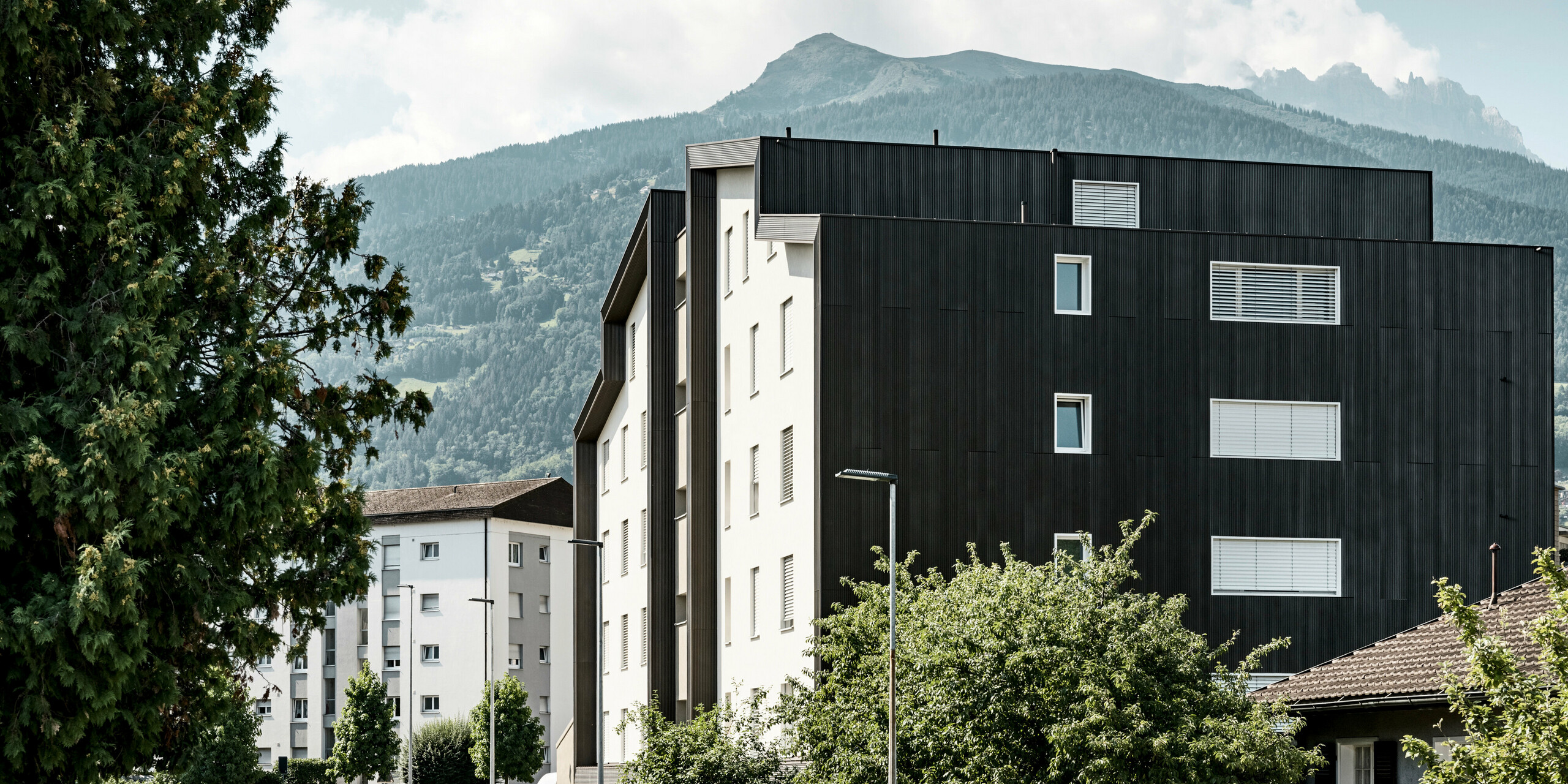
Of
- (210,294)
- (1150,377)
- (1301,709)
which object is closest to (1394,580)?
(1150,377)

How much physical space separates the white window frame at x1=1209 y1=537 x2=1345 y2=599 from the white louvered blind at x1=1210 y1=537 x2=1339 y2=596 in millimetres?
14

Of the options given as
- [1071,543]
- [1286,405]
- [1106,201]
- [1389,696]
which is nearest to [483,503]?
[1106,201]

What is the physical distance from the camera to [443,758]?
90.3 metres

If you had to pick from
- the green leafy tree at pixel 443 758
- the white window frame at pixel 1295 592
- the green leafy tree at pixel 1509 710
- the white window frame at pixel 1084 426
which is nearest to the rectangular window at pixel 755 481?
the white window frame at pixel 1084 426

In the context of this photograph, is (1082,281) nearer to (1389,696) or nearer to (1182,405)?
(1182,405)

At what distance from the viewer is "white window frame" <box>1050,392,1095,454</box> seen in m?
38.5

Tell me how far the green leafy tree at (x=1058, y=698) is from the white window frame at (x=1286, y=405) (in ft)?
27.9

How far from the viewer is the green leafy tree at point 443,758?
9000 cm

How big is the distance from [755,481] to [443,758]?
5146 centimetres

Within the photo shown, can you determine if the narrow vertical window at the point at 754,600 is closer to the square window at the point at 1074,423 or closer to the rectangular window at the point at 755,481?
the rectangular window at the point at 755,481

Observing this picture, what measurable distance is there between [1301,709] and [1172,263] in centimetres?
1302

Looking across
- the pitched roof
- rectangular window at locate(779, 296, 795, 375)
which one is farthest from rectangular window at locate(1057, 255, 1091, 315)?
the pitched roof

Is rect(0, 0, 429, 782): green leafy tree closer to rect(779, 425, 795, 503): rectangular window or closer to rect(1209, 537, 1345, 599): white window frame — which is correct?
rect(779, 425, 795, 503): rectangular window

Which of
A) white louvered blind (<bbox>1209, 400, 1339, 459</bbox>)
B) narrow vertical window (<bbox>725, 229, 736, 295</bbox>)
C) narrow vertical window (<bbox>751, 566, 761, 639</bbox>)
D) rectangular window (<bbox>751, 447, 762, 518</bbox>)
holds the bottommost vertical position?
narrow vertical window (<bbox>751, 566, 761, 639</bbox>)
